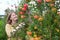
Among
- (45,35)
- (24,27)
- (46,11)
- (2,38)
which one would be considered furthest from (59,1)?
(2,38)

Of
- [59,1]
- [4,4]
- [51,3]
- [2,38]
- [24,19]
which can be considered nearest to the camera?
[51,3]

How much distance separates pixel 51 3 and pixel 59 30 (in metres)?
0.37

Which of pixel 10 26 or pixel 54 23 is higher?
pixel 54 23

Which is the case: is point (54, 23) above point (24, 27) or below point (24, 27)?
above

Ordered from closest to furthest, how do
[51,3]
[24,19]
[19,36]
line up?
[51,3] → [24,19] → [19,36]

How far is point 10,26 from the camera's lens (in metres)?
4.70

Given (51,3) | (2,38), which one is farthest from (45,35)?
(2,38)

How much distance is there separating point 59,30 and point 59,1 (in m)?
0.42

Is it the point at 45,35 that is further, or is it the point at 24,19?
the point at 24,19

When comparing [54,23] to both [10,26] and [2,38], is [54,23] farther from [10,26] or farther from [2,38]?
[2,38]

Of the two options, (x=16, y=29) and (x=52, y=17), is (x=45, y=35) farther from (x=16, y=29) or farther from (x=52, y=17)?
(x=16, y=29)

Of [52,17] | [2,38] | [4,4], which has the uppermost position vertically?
[52,17]

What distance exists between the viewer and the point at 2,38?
6.63 metres

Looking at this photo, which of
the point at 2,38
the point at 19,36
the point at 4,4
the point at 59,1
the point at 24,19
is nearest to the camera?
the point at 59,1
